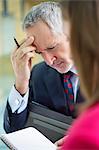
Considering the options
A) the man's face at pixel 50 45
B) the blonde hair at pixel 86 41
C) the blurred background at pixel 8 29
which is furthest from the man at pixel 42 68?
the blurred background at pixel 8 29

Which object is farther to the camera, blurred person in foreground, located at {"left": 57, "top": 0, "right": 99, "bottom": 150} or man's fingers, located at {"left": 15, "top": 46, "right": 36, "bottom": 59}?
man's fingers, located at {"left": 15, "top": 46, "right": 36, "bottom": 59}

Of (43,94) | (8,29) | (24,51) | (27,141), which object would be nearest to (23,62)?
(24,51)

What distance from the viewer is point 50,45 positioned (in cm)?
158

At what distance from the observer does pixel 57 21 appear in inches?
60.9

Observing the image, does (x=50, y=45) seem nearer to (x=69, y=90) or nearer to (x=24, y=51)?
(x=24, y=51)

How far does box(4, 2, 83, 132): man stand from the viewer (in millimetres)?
1565

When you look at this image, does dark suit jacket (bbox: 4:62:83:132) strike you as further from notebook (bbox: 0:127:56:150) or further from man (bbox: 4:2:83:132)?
notebook (bbox: 0:127:56:150)

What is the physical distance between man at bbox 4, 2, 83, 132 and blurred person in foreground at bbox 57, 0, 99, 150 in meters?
0.84

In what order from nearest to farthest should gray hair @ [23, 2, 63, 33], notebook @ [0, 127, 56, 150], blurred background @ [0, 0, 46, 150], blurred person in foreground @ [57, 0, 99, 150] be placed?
blurred person in foreground @ [57, 0, 99, 150]
notebook @ [0, 127, 56, 150]
gray hair @ [23, 2, 63, 33]
blurred background @ [0, 0, 46, 150]

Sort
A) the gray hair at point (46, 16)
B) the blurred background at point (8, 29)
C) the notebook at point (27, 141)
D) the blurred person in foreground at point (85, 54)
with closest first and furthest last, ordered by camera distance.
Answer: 1. the blurred person in foreground at point (85, 54)
2. the notebook at point (27, 141)
3. the gray hair at point (46, 16)
4. the blurred background at point (8, 29)

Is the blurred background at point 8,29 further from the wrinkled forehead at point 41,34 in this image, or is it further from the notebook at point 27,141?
the notebook at point 27,141

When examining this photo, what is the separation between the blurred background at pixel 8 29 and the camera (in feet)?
12.7

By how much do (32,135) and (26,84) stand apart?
1.25ft

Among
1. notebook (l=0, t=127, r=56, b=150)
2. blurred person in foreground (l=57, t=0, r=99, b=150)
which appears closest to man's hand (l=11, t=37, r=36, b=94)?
notebook (l=0, t=127, r=56, b=150)
